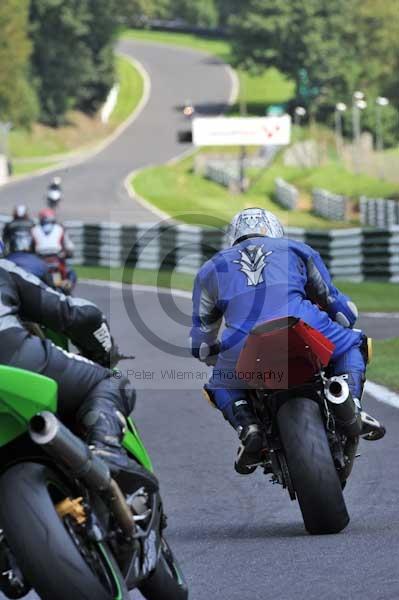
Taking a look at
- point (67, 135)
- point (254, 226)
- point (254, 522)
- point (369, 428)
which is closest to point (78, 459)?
point (254, 522)

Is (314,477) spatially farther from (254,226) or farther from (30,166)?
(30,166)

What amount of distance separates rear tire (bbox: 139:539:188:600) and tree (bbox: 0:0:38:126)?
7678cm

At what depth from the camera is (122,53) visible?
12306 centimetres

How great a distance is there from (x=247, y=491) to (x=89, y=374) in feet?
9.81

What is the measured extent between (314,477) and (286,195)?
55.3 meters

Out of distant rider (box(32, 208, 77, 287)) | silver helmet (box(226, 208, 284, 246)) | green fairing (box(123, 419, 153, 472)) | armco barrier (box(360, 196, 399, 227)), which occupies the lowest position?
armco barrier (box(360, 196, 399, 227))

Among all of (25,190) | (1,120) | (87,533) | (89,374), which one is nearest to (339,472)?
(89,374)

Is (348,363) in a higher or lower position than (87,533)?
lower

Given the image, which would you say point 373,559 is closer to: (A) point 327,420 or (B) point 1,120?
(A) point 327,420

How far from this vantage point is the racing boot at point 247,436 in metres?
7.22

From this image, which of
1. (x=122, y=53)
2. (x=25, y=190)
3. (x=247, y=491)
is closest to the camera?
(x=247, y=491)

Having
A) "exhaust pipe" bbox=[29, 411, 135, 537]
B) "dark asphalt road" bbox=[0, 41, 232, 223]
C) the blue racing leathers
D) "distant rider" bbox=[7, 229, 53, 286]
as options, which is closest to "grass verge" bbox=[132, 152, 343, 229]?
"dark asphalt road" bbox=[0, 41, 232, 223]

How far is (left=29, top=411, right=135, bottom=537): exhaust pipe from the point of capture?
15.6 feet

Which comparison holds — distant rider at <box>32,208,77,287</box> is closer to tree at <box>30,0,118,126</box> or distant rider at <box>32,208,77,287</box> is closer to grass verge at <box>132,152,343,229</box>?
grass verge at <box>132,152,343,229</box>
